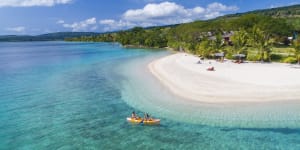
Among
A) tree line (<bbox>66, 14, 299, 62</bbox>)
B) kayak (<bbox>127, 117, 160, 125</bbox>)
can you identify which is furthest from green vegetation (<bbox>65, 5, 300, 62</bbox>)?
kayak (<bbox>127, 117, 160, 125</bbox>)

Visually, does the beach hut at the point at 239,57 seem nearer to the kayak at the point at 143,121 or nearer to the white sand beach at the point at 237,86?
the white sand beach at the point at 237,86

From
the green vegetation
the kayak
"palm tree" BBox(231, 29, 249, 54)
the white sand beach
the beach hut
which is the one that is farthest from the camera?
"palm tree" BBox(231, 29, 249, 54)

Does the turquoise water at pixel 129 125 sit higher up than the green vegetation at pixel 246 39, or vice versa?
the green vegetation at pixel 246 39

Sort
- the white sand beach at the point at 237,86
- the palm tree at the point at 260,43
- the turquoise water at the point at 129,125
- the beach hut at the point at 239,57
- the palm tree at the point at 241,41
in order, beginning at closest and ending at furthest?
the turquoise water at the point at 129,125
the white sand beach at the point at 237,86
the palm tree at the point at 260,43
the beach hut at the point at 239,57
the palm tree at the point at 241,41

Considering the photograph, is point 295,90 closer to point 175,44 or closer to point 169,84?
point 169,84

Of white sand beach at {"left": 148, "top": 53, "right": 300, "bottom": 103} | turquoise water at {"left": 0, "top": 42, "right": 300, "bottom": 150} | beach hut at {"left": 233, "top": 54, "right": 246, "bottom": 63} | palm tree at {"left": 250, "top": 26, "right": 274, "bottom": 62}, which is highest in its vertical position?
palm tree at {"left": 250, "top": 26, "right": 274, "bottom": 62}

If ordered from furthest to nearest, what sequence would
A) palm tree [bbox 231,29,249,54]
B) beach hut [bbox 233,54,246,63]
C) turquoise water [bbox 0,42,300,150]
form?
1. palm tree [bbox 231,29,249,54]
2. beach hut [bbox 233,54,246,63]
3. turquoise water [bbox 0,42,300,150]

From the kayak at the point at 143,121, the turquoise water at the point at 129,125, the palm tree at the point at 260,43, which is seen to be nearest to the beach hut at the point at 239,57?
the palm tree at the point at 260,43

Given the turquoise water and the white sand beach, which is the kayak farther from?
the white sand beach

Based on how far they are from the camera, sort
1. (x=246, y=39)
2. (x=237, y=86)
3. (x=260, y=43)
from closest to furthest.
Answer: (x=237, y=86), (x=260, y=43), (x=246, y=39)

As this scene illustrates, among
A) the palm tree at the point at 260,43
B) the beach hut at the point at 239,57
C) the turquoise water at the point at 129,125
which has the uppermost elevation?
the palm tree at the point at 260,43

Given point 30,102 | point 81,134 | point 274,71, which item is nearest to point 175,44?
point 274,71

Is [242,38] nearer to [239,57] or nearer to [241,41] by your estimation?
[241,41]

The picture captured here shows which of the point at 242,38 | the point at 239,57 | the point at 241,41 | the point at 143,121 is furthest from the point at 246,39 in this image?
the point at 143,121
